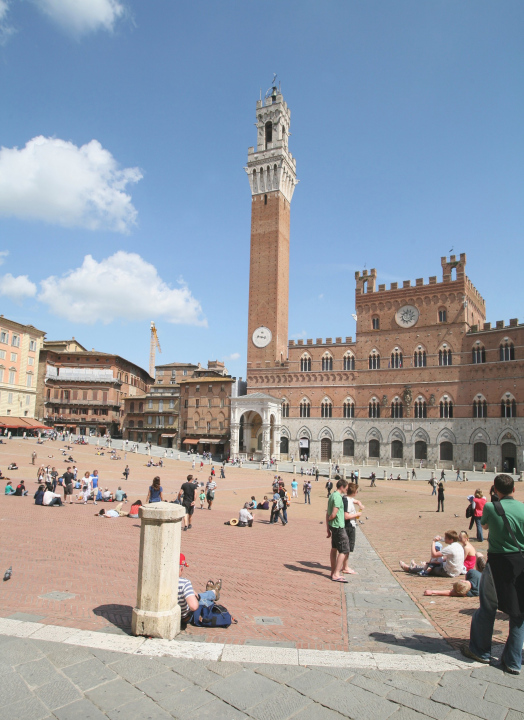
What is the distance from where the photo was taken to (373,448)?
50656 millimetres

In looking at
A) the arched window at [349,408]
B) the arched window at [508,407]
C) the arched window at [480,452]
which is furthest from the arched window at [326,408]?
the arched window at [508,407]

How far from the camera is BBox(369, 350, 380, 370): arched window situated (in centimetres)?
5181

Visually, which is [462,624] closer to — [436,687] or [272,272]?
[436,687]

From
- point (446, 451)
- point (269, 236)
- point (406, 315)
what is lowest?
point (446, 451)

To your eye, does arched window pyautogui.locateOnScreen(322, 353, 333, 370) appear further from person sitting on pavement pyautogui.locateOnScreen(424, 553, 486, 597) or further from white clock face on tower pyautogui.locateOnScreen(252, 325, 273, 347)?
person sitting on pavement pyautogui.locateOnScreen(424, 553, 486, 597)

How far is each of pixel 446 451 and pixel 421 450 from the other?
235cm

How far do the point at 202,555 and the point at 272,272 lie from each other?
162ft

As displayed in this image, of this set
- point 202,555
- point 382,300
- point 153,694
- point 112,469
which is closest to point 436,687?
point 153,694

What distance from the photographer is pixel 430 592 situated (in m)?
7.64

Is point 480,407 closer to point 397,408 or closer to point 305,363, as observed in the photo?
point 397,408

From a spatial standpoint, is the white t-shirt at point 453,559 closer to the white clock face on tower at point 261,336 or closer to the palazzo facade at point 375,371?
the palazzo facade at point 375,371

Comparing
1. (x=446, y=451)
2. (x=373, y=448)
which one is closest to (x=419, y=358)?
(x=446, y=451)

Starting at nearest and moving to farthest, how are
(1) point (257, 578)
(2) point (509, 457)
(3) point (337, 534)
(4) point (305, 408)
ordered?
(1) point (257, 578) → (3) point (337, 534) → (2) point (509, 457) → (4) point (305, 408)

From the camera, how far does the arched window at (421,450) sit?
47.9 meters
